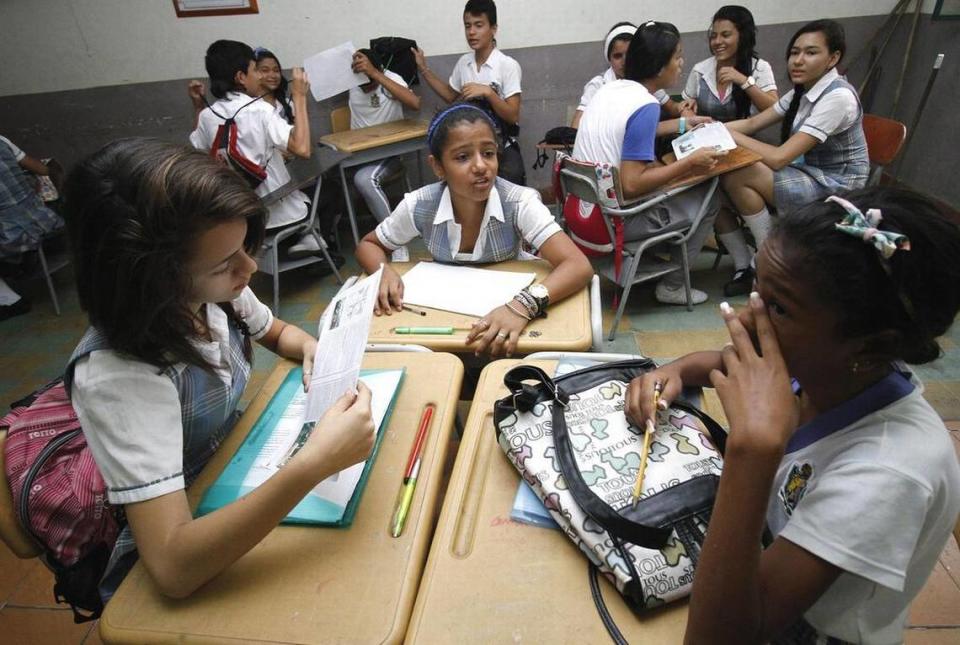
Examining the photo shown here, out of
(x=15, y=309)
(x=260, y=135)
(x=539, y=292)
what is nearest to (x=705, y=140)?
(x=539, y=292)

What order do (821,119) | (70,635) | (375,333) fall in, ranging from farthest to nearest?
(821,119) → (70,635) → (375,333)

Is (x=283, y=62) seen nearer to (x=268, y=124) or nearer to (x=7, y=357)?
(x=268, y=124)

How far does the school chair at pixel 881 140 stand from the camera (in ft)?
9.14

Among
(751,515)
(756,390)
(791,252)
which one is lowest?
(751,515)

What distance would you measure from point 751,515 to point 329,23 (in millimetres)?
4758

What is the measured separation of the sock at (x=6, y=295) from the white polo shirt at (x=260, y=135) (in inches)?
71.6

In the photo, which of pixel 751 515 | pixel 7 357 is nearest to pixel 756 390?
pixel 751 515

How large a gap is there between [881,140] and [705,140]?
1129 millimetres

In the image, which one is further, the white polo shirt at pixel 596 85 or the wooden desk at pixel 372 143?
the white polo shirt at pixel 596 85

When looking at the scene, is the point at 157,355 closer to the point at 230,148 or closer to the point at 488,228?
the point at 488,228

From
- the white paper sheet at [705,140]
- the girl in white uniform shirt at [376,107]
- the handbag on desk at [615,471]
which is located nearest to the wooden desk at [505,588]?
the handbag on desk at [615,471]

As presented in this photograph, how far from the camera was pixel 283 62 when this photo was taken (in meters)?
4.38

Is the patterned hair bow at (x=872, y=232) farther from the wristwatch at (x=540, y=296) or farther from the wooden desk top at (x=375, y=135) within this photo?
the wooden desk top at (x=375, y=135)

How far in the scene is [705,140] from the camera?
266 cm
